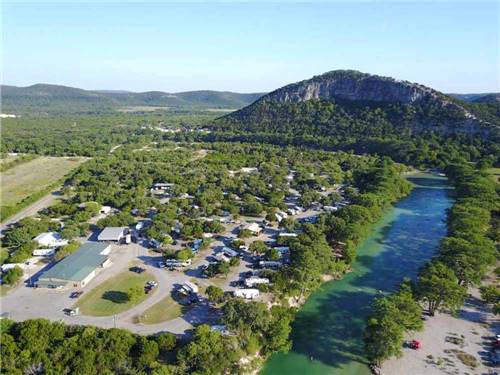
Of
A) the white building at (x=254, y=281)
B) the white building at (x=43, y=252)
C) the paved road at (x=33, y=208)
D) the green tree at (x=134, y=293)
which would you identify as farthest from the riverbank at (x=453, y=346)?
the paved road at (x=33, y=208)

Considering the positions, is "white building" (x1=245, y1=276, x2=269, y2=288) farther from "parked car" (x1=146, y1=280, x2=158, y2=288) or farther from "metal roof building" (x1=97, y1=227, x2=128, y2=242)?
"metal roof building" (x1=97, y1=227, x2=128, y2=242)

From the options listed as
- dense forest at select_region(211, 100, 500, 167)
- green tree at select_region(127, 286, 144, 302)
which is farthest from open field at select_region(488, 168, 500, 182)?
green tree at select_region(127, 286, 144, 302)

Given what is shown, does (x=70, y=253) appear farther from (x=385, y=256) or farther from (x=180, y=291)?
(x=385, y=256)

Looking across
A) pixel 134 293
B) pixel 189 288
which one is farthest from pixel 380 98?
pixel 134 293

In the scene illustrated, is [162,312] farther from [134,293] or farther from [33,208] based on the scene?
[33,208]

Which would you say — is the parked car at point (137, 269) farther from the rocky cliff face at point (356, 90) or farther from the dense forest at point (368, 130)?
the rocky cliff face at point (356, 90)
